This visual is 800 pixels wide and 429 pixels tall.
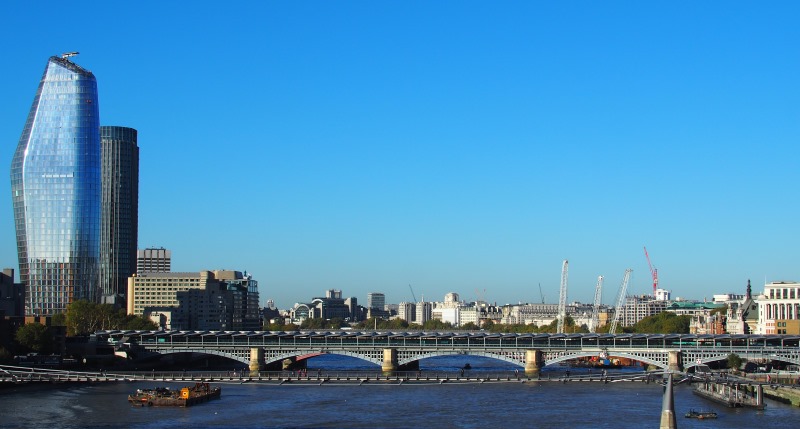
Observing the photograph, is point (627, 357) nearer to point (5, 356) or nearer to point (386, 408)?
point (386, 408)

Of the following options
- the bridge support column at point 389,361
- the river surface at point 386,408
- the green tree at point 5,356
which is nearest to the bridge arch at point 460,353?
the bridge support column at point 389,361

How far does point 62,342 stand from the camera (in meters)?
154

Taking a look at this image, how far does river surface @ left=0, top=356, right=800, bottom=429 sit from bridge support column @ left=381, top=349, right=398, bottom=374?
21288 mm

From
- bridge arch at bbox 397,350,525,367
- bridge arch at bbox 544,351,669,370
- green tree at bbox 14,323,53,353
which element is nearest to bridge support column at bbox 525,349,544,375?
bridge arch at bbox 544,351,669,370

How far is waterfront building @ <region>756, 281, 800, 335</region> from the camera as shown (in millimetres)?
186625

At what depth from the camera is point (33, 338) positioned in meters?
148

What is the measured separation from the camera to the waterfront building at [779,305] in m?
187

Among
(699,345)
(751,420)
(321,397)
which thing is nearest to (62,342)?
(321,397)

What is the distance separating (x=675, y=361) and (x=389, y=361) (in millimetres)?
35564

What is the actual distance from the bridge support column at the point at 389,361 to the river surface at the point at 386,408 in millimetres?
21288

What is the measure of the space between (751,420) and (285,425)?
36.7 meters

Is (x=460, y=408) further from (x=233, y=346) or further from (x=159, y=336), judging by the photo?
(x=159, y=336)

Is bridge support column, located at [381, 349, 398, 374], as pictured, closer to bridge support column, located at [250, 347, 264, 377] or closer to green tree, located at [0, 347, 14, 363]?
bridge support column, located at [250, 347, 264, 377]

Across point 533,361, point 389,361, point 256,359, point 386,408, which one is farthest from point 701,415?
point 256,359
